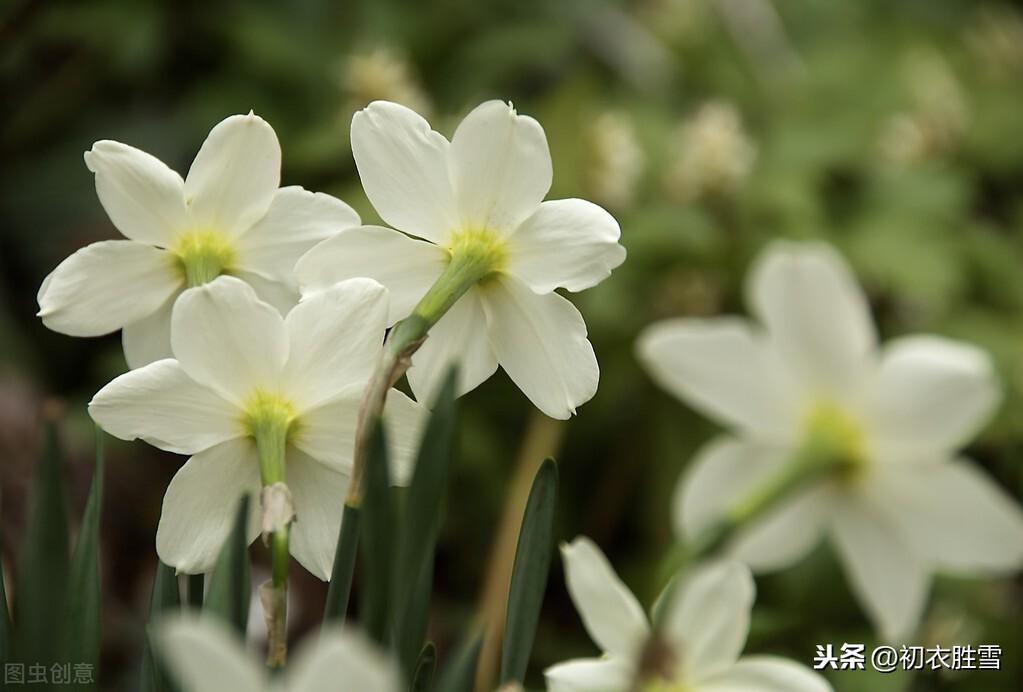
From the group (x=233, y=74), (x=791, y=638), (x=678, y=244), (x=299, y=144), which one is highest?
(x=233, y=74)

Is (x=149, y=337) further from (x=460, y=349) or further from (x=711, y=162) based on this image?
(x=711, y=162)

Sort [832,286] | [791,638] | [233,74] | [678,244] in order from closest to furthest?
[832,286], [791,638], [678,244], [233,74]

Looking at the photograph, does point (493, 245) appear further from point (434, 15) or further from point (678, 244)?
point (434, 15)

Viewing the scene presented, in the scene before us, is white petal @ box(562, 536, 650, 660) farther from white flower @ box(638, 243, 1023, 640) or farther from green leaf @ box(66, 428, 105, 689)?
green leaf @ box(66, 428, 105, 689)

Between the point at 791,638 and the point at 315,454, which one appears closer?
the point at 315,454

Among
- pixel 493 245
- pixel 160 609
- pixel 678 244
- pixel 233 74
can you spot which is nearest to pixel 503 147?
pixel 493 245
